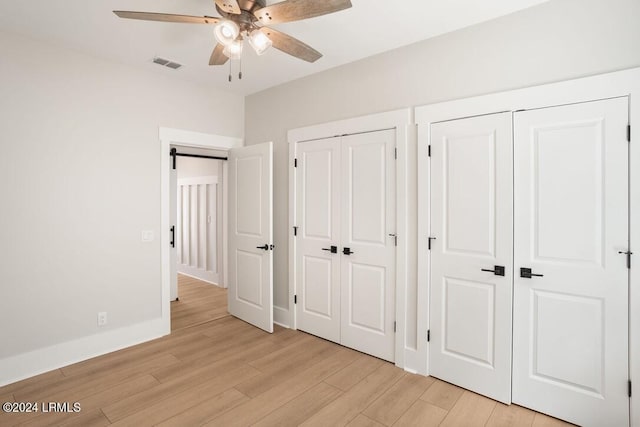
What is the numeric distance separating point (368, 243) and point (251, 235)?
1.52 metres

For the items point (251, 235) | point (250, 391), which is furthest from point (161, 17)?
point (250, 391)

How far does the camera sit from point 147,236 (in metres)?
3.53

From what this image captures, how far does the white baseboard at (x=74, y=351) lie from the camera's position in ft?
8.87

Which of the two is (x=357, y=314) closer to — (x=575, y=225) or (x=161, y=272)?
(x=575, y=225)

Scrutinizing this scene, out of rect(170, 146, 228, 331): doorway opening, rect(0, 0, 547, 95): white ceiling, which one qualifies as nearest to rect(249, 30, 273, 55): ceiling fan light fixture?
rect(0, 0, 547, 95): white ceiling

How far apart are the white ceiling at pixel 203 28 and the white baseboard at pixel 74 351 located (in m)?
2.69

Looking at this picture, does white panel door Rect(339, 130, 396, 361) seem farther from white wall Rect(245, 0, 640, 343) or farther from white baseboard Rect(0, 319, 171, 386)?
white baseboard Rect(0, 319, 171, 386)

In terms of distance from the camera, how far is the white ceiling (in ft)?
7.63

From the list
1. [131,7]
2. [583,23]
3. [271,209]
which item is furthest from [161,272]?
[583,23]

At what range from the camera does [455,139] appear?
8.58ft

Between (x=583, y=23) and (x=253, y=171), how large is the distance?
124 inches

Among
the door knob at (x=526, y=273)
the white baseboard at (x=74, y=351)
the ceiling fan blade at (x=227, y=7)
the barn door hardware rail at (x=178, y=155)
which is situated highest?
the ceiling fan blade at (x=227, y=7)

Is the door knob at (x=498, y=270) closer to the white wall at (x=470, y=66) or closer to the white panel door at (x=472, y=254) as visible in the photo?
the white panel door at (x=472, y=254)

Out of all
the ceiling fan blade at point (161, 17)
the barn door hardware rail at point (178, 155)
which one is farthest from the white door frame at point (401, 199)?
the barn door hardware rail at point (178, 155)
